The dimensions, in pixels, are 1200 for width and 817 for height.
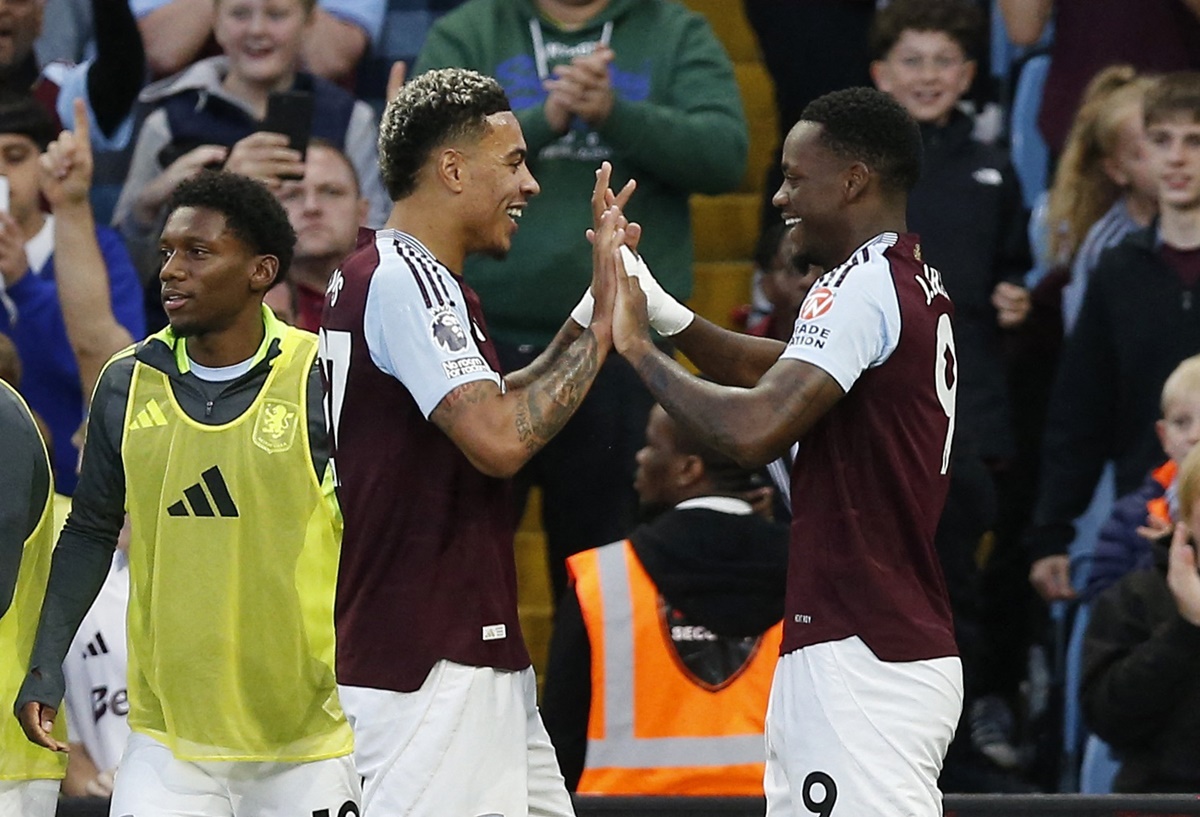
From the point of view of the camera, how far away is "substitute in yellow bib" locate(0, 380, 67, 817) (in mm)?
4789

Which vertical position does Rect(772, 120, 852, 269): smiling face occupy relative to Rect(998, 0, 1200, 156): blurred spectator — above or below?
below

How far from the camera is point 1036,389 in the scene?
7.84 meters

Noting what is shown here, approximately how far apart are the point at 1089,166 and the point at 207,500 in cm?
381

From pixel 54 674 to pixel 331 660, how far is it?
62cm

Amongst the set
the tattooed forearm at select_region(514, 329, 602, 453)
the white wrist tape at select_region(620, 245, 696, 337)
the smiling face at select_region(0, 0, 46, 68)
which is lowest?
the tattooed forearm at select_region(514, 329, 602, 453)

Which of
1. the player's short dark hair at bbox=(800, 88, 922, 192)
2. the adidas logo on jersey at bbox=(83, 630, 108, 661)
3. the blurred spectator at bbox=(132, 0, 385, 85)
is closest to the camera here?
the player's short dark hair at bbox=(800, 88, 922, 192)

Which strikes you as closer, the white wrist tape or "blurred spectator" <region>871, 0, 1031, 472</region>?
the white wrist tape

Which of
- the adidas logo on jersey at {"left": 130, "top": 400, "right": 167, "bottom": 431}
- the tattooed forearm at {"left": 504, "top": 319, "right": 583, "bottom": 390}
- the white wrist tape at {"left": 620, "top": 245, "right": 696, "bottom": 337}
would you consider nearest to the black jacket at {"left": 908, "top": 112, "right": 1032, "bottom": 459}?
the white wrist tape at {"left": 620, "top": 245, "right": 696, "bottom": 337}

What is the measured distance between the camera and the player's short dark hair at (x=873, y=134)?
15.2 feet

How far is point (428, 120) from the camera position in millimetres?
4551

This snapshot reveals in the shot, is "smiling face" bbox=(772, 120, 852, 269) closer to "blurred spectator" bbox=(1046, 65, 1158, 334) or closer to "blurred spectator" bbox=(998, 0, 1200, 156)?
"blurred spectator" bbox=(1046, 65, 1158, 334)

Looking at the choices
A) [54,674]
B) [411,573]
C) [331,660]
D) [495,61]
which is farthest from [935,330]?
[495,61]

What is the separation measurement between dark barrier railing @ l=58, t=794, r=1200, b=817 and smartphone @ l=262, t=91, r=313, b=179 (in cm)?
276

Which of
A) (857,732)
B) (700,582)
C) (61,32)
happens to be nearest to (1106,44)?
(700,582)
